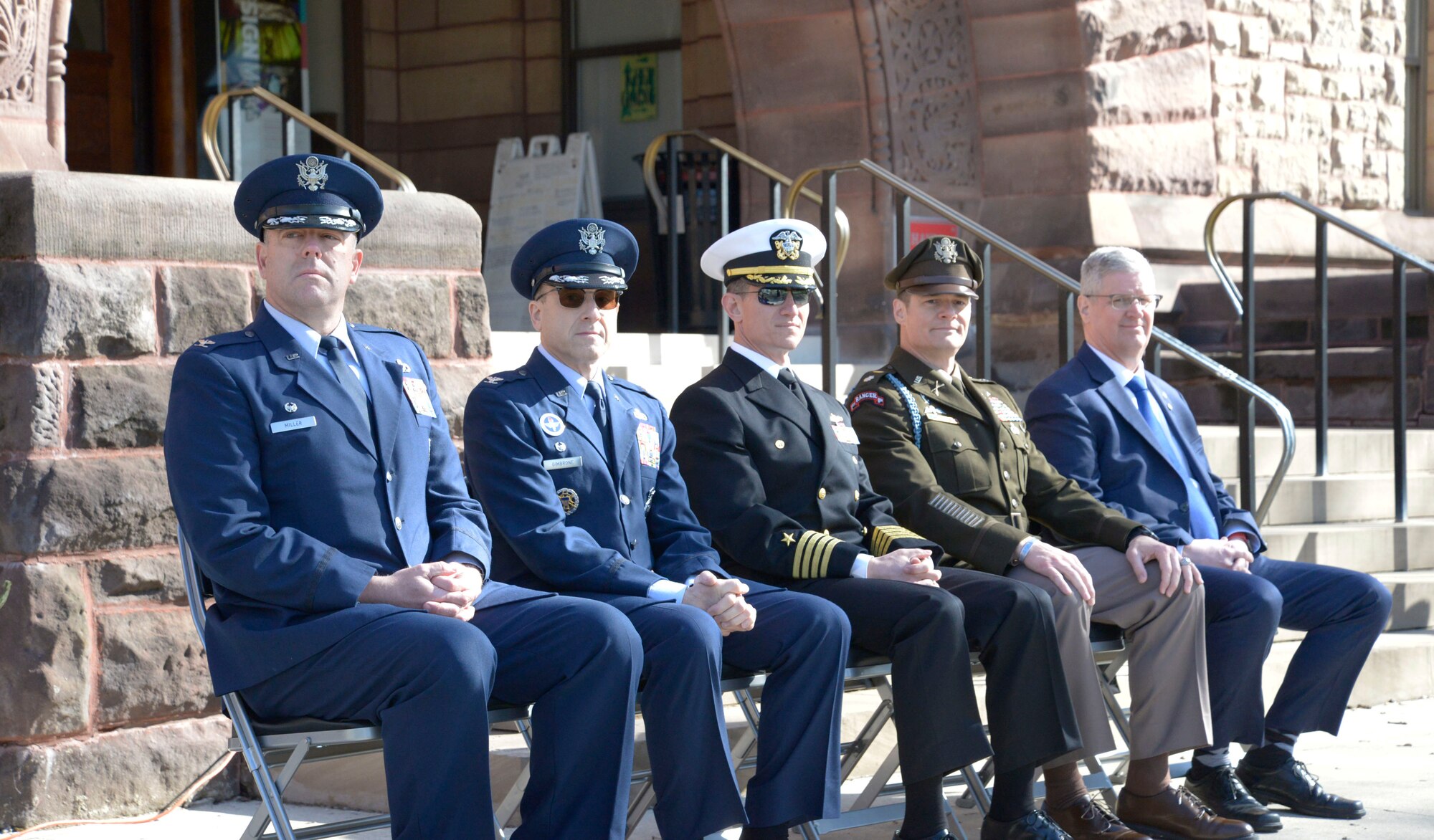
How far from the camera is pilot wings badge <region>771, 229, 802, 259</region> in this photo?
4.55m

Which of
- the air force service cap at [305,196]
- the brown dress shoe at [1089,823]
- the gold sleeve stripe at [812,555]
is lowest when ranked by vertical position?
the brown dress shoe at [1089,823]

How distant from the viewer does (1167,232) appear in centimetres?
913

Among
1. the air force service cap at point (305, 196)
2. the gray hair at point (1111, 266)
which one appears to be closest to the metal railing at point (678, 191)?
the gray hair at point (1111, 266)

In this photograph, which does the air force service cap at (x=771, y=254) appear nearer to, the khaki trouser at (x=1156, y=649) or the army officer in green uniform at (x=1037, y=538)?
the army officer in green uniform at (x=1037, y=538)

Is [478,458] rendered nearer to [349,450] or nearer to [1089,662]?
[349,450]

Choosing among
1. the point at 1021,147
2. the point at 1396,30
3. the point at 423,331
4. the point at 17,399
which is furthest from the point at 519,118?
the point at 17,399

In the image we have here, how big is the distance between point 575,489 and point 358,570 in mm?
675

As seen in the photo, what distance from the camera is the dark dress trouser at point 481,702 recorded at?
3.32 m

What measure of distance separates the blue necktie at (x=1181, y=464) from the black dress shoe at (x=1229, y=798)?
0.74 m

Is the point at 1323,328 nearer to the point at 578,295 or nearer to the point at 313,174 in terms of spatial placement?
the point at 578,295

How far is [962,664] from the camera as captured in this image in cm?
412

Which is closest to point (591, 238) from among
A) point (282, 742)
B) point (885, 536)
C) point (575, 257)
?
point (575, 257)

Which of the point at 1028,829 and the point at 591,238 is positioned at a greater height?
the point at 591,238

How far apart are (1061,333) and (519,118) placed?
19.5ft
